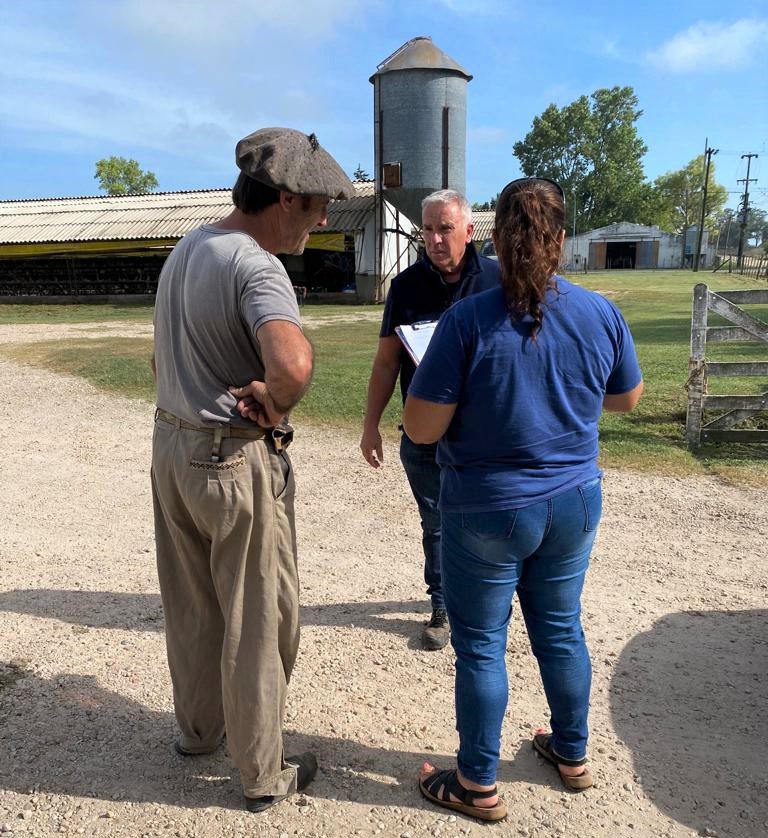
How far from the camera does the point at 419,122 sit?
80.6ft

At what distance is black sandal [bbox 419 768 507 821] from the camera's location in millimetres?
2357

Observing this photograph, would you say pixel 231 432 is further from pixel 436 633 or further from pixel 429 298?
pixel 436 633

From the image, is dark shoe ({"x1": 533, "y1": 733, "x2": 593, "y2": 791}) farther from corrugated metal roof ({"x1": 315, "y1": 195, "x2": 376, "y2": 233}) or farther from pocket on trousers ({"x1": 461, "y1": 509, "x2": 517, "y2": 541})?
corrugated metal roof ({"x1": 315, "y1": 195, "x2": 376, "y2": 233})

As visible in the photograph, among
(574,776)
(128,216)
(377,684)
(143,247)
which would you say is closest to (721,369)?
(377,684)

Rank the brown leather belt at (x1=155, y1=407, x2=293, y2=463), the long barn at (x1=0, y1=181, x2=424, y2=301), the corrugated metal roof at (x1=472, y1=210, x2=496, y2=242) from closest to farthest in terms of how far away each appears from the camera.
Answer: the brown leather belt at (x1=155, y1=407, x2=293, y2=463)
the long barn at (x1=0, y1=181, x2=424, y2=301)
the corrugated metal roof at (x1=472, y1=210, x2=496, y2=242)

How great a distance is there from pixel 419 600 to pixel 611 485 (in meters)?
2.53

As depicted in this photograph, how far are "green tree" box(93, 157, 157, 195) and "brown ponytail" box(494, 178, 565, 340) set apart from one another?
57125mm

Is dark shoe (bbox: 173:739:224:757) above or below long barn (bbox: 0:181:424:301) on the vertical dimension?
below

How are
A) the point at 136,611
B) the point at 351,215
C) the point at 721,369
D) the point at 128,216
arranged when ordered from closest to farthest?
the point at 136,611 → the point at 721,369 → the point at 351,215 → the point at 128,216

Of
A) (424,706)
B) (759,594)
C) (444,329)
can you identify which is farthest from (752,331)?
(444,329)

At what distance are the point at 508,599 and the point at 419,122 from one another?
24.8 m

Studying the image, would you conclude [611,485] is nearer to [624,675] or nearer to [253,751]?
[624,675]

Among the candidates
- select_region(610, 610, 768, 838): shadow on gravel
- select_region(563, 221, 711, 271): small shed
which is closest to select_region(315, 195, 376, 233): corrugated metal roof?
select_region(610, 610, 768, 838): shadow on gravel

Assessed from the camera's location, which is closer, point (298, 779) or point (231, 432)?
point (231, 432)
